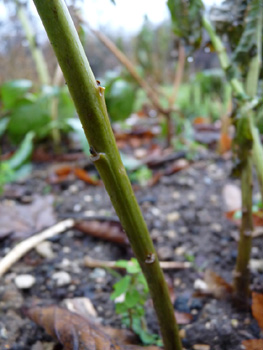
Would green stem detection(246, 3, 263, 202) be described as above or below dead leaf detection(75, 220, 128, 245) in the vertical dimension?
above

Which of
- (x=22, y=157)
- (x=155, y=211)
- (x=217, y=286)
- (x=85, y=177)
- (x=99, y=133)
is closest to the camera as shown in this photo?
(x=99, y=133)

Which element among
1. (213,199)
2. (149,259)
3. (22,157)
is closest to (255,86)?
(149,259)

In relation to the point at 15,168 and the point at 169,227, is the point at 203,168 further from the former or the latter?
the point at 15,168

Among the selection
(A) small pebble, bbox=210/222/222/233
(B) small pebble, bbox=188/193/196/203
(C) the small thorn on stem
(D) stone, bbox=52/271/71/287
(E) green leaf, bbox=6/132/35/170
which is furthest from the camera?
(E) green leaf, bbox=6/132/35/170

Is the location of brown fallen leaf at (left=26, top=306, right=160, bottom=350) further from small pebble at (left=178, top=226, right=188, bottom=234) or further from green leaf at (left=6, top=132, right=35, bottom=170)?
green leaf at (left=6, top=132, right=35, bottom=170)

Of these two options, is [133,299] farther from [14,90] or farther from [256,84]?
[14,90]

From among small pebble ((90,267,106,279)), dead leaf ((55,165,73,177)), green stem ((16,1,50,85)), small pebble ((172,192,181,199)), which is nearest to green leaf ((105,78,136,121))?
green stem ((16,1,50,85))
